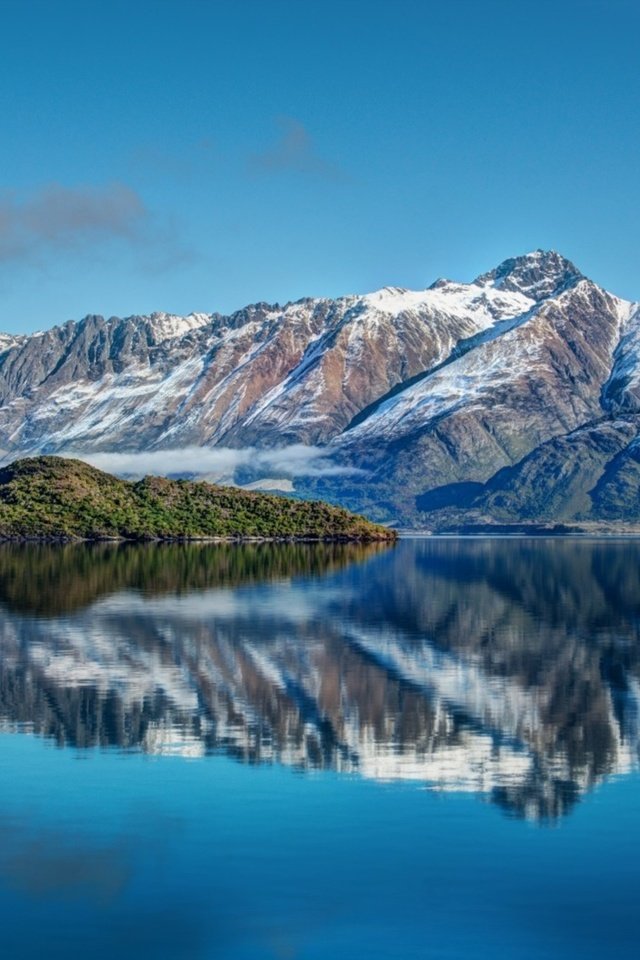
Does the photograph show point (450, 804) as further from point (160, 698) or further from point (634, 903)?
point (160, 698)

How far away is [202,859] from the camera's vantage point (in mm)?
43094

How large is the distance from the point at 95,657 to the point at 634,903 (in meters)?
57.1

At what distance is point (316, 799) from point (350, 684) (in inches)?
1164

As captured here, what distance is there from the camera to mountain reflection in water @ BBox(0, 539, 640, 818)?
58.7 meters

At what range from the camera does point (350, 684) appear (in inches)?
3150

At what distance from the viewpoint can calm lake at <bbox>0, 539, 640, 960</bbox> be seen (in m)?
37.6

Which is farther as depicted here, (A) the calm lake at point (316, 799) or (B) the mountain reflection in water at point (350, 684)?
(B) the mountain reflection in water at point (350, 684)

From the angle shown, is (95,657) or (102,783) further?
(95,657)

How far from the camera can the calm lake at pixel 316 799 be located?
37625mm

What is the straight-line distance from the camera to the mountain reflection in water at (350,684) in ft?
193

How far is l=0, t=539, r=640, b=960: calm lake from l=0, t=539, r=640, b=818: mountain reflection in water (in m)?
0.26

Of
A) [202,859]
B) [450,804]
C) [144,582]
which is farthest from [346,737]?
[144,582]

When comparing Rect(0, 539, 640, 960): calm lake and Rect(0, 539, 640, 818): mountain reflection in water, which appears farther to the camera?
Rect(0, 539, 640, 818): mountain reflection in water

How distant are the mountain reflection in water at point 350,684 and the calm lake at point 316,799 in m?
0.26
